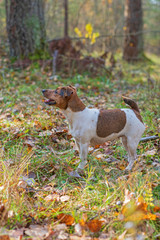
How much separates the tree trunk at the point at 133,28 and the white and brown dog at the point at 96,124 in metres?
7.87

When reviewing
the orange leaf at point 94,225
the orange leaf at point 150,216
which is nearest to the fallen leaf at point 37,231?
the orange leaf at point 94,225

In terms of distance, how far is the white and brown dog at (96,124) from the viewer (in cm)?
327

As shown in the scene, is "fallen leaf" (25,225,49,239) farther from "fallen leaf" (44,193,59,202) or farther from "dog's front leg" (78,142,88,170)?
"dog's front leg" (78,142,88,170)

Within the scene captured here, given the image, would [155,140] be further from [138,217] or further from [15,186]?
[15,186]

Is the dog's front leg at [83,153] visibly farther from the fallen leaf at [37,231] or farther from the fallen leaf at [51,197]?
the fallen leaf at [37,231]

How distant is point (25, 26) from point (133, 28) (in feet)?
16.8

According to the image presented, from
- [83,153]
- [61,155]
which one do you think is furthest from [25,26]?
[83,153]

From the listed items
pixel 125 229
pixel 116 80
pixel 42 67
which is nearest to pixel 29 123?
pixel 125 229

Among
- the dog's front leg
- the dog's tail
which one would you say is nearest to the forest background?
the dog's front leg

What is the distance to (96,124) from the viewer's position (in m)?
3.37

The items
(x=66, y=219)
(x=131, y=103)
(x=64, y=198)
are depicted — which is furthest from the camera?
(x=131, y=103)

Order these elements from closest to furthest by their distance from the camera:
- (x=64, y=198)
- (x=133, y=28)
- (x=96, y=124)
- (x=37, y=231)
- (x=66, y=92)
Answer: (x=37, y=231) < (x=64, y=198) < (x=66, y=92) < (x=96, y=124) < (x=133, y=28)

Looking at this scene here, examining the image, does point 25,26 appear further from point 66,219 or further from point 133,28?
point 66,219

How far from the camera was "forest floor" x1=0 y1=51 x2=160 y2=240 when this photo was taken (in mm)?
2223
